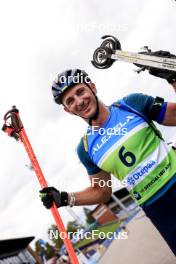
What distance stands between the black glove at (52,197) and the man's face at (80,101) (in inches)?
38.7

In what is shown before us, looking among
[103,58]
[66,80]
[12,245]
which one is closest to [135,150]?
[103,58]

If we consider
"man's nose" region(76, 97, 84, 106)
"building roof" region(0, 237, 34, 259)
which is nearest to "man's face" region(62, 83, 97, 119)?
"man's nose" region(76, 97, 84, 106)

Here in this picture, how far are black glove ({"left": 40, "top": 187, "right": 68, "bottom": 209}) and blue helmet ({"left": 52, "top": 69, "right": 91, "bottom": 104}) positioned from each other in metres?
1.03

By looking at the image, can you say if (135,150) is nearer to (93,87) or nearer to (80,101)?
(80,101)

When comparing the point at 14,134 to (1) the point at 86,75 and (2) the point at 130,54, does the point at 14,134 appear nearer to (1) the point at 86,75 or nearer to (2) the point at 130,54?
(1) the point at 86,75

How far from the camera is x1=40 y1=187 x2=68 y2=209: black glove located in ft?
14.1

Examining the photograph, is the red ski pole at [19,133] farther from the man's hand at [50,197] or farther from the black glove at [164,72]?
the black glove at [164,72]

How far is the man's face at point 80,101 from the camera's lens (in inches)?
151

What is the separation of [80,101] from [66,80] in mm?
316

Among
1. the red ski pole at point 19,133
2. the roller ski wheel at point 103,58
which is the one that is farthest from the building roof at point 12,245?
the roller ski wheel at point 103,58

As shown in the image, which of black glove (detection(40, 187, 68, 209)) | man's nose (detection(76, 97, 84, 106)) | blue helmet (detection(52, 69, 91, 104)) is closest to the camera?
man's nose (detection(76, 97, 84, 106))

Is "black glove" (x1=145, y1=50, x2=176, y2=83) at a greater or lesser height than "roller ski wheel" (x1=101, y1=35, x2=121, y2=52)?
lesser

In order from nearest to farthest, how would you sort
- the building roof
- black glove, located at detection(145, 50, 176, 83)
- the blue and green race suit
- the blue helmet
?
black glove, located at detection(145, 50, 176, 83) → the blue and green race suit → the blue helmet → the building roof

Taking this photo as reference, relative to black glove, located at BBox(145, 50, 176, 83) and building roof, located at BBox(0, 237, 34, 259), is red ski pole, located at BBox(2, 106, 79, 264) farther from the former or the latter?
building roof, located at BBox(0, 237, 34, 259)
